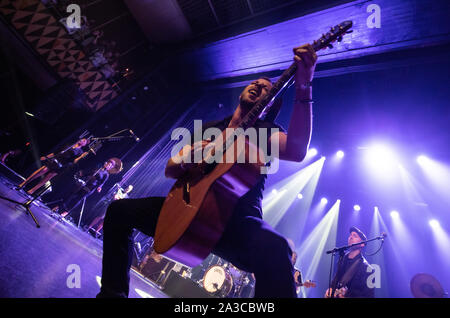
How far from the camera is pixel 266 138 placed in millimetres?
1831

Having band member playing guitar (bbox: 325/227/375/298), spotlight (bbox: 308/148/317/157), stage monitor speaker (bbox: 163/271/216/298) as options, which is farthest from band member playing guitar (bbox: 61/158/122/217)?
spotlight (bbox: 308/148/317/157)

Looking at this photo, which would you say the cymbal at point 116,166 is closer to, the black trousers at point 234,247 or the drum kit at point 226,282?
the drum kit at point 226,282

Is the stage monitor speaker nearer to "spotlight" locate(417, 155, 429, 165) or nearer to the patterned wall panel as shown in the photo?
the patterned wall panel

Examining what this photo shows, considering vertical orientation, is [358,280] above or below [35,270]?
above

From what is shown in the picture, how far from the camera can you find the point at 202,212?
48.7 inches

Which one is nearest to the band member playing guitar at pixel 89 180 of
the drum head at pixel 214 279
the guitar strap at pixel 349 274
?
the drum head at pixel 214 279

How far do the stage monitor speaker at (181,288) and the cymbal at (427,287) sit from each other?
4.23 m

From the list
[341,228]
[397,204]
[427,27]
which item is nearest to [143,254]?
[427,27]

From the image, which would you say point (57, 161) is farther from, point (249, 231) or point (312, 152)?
point (312, 152)

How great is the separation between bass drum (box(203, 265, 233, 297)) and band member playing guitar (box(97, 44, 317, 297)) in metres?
6.03

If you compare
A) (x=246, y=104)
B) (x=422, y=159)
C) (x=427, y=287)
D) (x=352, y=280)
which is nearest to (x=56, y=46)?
(x=246, y=104)

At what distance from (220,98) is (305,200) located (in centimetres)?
846

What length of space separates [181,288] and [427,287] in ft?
16.2

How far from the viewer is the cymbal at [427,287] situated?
325 centimetres
